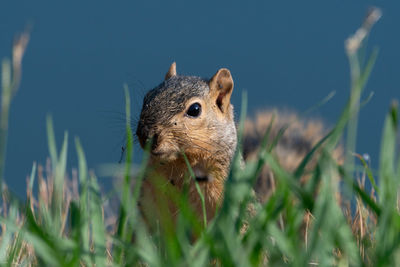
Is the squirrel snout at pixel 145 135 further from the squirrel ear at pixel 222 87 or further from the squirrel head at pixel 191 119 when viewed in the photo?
the squirrel ear at pixel 222 87

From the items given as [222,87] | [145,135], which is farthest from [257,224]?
[222,87]

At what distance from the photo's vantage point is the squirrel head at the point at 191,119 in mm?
1846

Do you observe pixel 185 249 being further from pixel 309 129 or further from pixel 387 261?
pixel 309 129

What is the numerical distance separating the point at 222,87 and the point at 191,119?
0.26 meters

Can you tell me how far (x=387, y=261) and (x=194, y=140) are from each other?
114 cm

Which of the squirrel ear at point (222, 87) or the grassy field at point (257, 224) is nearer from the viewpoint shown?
the grassy field at point (257, 224)

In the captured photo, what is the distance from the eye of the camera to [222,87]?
2.17 m

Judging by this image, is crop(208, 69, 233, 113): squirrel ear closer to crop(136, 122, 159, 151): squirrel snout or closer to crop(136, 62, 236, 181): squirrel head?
crop(136, 62, 236, 181): squirrel head

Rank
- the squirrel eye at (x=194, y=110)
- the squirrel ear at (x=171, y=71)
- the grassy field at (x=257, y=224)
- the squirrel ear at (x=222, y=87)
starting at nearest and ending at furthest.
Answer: the grassy field at (x=257, y=224) → the squirrel eye at (x=194, y=110) → the squirrel ear at (x=222, y=87) → the squirrel ear at (x=171, y=71)

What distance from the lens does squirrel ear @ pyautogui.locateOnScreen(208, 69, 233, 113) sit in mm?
2146

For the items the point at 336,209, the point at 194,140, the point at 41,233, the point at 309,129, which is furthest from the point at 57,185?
the point at 309,129

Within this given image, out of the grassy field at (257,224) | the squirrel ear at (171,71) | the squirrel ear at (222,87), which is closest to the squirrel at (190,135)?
the squirrel ear at (222,87)

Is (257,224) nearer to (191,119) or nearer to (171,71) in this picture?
(191,119)

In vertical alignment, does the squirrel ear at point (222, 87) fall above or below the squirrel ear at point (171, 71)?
below
